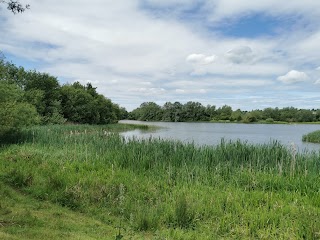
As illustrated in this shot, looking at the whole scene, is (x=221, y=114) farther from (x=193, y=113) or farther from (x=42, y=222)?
(x=42, y=222)

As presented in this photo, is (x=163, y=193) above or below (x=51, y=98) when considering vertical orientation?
below

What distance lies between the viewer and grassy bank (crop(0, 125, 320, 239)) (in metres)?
4.64

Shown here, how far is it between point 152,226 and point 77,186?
7.94ft

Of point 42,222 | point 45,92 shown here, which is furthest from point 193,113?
point 42,222

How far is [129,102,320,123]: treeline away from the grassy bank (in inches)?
3281

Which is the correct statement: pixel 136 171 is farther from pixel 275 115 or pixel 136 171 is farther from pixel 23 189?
pixel 275 115

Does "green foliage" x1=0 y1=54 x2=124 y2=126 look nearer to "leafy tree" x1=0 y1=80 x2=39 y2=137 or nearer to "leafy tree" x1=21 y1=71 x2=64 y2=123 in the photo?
"leafy tree" x1=21 y1=71 x2=64 y2=123

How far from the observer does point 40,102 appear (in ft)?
113

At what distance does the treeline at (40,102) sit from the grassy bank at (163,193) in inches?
226

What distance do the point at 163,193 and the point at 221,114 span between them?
9519 centimetres

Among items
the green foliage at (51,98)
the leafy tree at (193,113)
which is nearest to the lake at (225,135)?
the green foliage at (51,98)

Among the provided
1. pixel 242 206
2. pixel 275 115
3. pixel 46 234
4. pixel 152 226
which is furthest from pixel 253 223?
pixel 275 115

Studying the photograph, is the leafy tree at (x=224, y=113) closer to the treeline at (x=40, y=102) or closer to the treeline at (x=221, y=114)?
the treeline at (x=221, y=114)

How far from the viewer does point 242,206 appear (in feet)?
18.3
